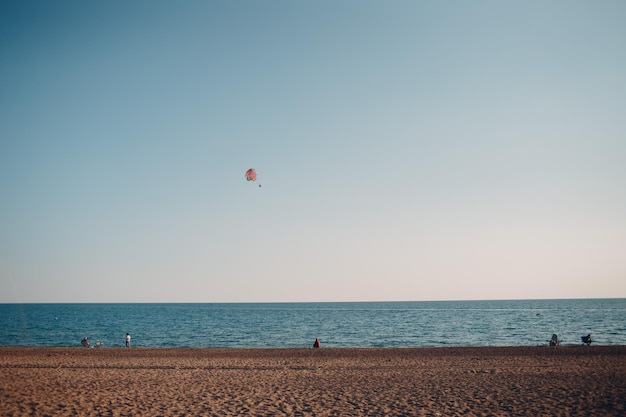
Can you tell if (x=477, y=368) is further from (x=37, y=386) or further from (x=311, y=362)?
(x=37, y=386)

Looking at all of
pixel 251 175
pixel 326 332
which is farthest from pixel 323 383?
pixel 326 332

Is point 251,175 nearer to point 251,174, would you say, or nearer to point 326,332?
point 251,174

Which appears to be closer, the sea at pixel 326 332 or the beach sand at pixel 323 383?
the beach sand at pixel 323 383

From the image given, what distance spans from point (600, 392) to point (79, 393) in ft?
65.6

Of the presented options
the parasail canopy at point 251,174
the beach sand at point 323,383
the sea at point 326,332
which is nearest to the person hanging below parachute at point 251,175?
the parasail canopy at point 251,174

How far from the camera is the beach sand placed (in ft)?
43.8

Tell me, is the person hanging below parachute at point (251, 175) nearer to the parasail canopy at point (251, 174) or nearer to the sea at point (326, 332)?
the parasail canopy at point (251, 174)

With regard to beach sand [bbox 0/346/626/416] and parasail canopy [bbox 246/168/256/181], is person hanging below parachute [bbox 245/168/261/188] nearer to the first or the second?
parasail canopy [bbox 246/168/256/181]

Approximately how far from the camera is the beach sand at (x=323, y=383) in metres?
13.3

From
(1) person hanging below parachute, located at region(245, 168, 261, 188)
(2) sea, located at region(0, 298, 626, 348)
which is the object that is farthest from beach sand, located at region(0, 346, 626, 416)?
(2) sea, located at region(0, 298, 626, 348)

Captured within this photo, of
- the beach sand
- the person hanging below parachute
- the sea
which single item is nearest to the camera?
the beach sand

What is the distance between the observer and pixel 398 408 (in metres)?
13.4

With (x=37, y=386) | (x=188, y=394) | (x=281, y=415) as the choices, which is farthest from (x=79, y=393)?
(x=281, y=415)

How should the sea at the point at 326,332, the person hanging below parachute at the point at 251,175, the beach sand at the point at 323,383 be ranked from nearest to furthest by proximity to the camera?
the beach sand at the point at 323,383
the person hanging below parachute at the point at 251,175
the sea at the point at 326,332
